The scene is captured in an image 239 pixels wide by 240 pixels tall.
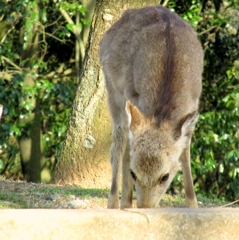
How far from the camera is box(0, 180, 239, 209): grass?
675cm

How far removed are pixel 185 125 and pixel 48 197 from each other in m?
2.43

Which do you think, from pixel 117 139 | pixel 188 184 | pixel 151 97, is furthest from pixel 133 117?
pixel 188 184

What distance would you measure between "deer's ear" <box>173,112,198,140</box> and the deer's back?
0.54ft

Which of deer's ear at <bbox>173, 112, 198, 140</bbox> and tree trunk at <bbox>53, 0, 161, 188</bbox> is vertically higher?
deer's ear at <bbox>173, 112, 198, 140</bbox>

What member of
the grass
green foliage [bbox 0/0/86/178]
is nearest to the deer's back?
the grass

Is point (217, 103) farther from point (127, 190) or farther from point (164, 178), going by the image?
point (164, 178)

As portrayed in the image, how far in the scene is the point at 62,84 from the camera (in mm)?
12273

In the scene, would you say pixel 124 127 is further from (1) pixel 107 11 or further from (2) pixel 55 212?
(1) pixel 107 11

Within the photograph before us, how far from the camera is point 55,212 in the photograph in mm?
4535

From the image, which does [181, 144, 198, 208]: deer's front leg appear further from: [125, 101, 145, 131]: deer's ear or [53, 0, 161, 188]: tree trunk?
[53, 0, 161, 188]: tree trunk

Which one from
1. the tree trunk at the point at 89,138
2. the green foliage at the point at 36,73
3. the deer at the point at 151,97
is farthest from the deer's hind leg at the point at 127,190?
the green foliage at the point at 36,73

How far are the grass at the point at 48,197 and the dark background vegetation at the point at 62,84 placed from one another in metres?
3.12

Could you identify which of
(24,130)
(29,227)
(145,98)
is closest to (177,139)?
(145,98)

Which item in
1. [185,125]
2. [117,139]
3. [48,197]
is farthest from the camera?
[48,197]
